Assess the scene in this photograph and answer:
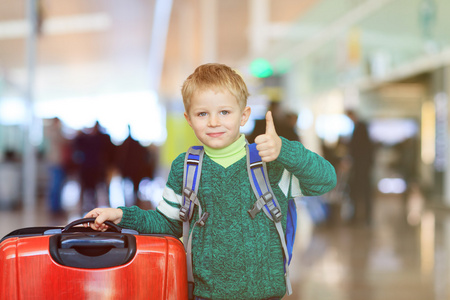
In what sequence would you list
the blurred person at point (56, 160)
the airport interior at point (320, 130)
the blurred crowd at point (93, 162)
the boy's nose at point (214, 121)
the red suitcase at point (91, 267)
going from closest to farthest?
the red suitcase at point (91, 267) < the boy's nose at point (214, 121) < the airport interior at point (320, 130) < the blurred crowd at point (93, 162) < the blurred person at point (56, 160)

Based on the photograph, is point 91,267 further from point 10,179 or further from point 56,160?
point 10,179

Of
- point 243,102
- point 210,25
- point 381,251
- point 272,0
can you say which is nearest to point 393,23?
point 272,0

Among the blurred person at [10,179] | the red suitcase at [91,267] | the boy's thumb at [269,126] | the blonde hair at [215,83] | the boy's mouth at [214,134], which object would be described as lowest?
the blurred person at [10,179]

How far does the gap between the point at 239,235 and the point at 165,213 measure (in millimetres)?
280

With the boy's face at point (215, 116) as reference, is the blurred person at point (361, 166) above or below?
below

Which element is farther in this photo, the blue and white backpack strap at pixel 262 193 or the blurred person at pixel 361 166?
the blurred person at pixel 361 166

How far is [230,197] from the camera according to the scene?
1647mm

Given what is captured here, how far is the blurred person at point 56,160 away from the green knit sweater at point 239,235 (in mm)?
9148

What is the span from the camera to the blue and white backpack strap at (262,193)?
162 centimetres

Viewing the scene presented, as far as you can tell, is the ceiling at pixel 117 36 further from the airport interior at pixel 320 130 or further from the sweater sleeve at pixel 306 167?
the sweater sleeve at pixel 306 167

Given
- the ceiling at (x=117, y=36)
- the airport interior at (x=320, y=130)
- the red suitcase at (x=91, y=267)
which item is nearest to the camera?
the red suitcase at (x=91, y=267)

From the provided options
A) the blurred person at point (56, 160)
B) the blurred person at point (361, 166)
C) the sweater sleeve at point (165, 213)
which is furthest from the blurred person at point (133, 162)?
the sweater sleeve at point (165, 213)

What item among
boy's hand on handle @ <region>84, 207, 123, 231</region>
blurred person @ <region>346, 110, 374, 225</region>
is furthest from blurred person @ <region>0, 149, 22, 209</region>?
boy's hand on handle @ <region>84, 207, 123, 231</region>

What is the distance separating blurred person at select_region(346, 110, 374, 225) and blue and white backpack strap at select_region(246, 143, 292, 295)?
8404 mm
